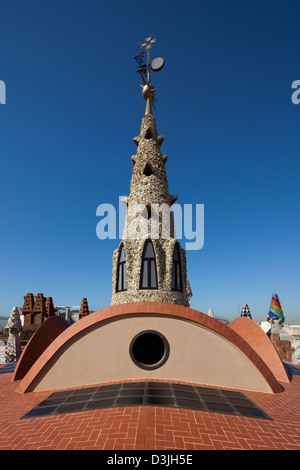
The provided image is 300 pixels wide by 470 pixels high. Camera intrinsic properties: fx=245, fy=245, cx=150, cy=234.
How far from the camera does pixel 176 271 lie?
11961mm

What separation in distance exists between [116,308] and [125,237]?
4729 millimetres

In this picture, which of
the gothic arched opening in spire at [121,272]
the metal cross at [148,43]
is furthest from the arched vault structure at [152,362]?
the metal cross at [148,43]

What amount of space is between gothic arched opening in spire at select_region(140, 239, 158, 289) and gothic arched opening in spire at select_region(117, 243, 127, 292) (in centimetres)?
95

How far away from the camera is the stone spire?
1125 cm

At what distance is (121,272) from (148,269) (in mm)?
1472

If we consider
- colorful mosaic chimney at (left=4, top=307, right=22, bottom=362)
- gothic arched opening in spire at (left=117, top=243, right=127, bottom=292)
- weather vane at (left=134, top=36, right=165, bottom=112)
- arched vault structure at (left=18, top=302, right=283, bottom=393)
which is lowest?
colorful mosaic chimney at (left=4, top=307, right=22, bottom=362)

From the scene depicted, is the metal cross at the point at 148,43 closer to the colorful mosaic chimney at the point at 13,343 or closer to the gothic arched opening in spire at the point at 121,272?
the gothic arched opening in spire at the point at 121,272

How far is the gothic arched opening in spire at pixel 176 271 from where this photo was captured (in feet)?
38.5

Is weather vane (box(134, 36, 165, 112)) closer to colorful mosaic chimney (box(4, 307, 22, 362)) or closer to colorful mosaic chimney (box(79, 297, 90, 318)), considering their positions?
colorful mosaic chimney (box(4, 307, 22, 362))

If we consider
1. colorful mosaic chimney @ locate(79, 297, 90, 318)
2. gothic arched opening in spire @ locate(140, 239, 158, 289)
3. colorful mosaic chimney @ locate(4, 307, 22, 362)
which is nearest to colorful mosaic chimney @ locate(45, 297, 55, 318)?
colorful mosaic chimney @ locate(79, 297, 90, 318)

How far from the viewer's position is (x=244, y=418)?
5.86 metres

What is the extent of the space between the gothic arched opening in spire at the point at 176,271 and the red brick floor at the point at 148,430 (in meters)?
6.02

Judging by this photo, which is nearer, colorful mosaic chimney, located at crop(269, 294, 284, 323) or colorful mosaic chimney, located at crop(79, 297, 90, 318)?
colorful mosaic chimney, located at crop(269, 294, 284, 323)
